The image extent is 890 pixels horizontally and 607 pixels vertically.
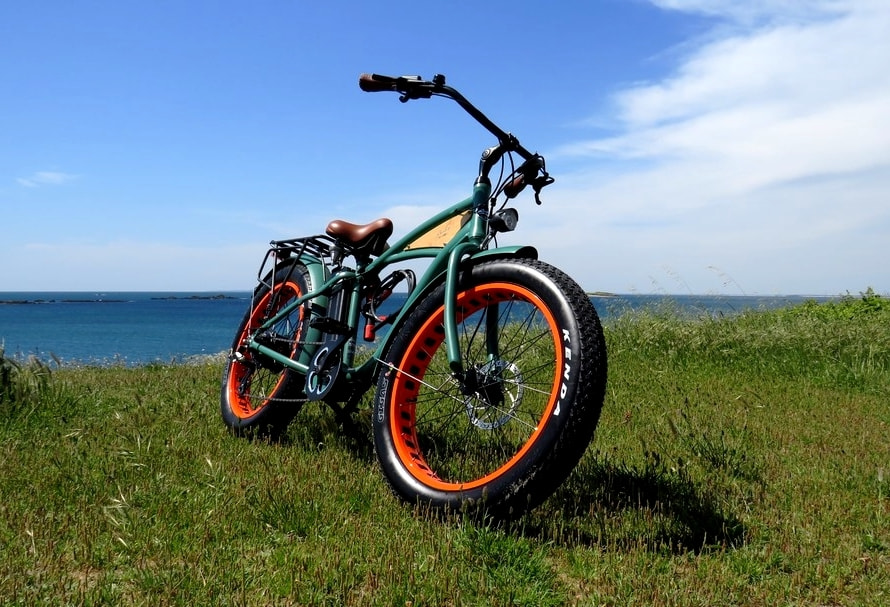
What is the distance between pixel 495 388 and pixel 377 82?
201cm

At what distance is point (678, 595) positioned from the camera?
8.73 ft

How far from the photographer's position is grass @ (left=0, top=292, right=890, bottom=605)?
2.71 m

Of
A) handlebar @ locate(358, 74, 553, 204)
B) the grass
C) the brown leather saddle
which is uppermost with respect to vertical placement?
handlebar @ locate(358, 74, 553, 204)

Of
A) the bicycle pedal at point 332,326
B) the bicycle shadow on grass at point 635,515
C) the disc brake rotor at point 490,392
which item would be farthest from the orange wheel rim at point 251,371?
the bicycle shadow on grass at point 635,515

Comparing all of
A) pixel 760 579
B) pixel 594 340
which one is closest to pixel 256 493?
pixel 594 340

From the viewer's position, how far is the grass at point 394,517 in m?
2.71

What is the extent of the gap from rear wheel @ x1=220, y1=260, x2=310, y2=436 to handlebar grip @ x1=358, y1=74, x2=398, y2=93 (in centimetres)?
200

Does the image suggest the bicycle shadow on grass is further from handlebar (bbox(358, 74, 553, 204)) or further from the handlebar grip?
the handlebar grip

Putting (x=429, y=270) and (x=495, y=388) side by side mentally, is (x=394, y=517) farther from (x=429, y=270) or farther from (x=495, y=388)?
(x=429, y=270)

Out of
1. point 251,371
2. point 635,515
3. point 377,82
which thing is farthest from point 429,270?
point 251,371

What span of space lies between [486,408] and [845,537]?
2.06 m

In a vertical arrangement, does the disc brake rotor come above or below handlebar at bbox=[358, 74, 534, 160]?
below

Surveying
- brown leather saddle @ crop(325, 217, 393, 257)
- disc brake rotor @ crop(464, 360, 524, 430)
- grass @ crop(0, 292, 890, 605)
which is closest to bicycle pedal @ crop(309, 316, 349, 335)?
brown leather saddle @ crop(325, 217, 393, 257)

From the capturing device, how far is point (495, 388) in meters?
3.58
